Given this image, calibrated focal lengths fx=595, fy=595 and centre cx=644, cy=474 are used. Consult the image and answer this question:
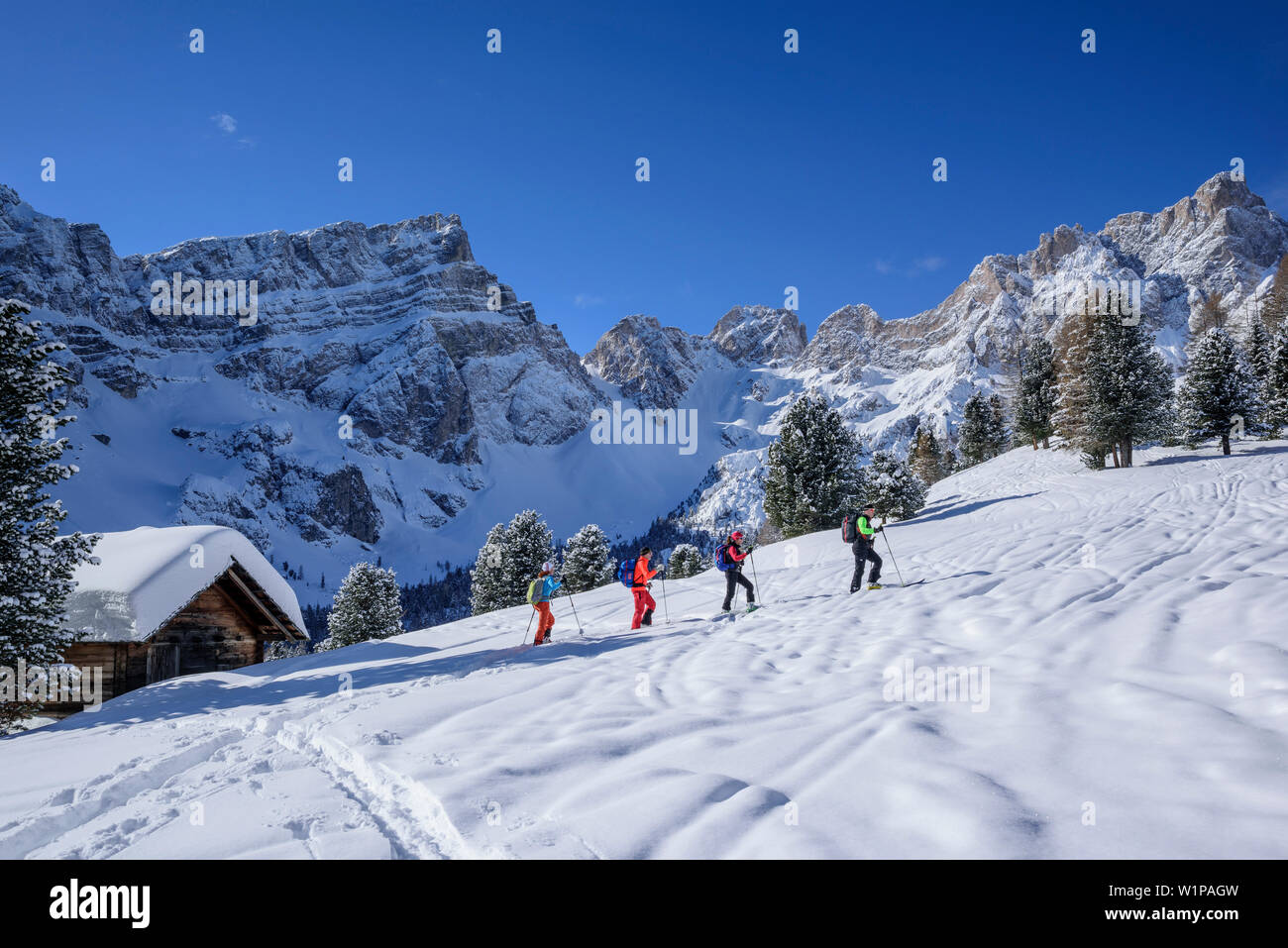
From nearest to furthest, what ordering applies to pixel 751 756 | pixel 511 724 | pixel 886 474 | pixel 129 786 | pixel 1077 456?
pixel 751 756 → pixel 129 786 → pixel 511 724 → pixel 886 474 → pixel 1077 456

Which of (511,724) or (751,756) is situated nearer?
(751,756)

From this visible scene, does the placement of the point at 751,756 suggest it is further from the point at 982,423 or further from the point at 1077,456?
the point at 982,423

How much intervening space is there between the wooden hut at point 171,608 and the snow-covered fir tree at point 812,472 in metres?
24.0

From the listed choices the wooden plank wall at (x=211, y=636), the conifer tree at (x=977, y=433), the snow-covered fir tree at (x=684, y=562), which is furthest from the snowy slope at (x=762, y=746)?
the conifer tree at (x=977, y=433)

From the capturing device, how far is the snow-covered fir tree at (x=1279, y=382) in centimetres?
3009

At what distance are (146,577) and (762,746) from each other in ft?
52.4

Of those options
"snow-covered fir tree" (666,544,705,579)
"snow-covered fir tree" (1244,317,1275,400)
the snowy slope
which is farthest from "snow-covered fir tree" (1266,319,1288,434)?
"snow-covered fir tree" (666,544,705,579)

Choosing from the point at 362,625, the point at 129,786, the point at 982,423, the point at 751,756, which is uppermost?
the point at 982,423

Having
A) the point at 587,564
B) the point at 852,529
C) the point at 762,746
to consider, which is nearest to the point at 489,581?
the point at 587,564

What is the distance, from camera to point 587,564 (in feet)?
129
